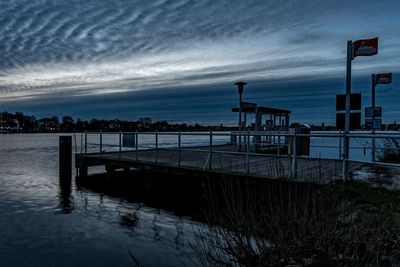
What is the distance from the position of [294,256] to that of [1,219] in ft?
32.1

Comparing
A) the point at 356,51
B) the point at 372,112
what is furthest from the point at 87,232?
the point at 372,112

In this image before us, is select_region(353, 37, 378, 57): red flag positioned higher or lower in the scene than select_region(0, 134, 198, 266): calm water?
higher

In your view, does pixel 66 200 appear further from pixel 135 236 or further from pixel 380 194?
pixel 380 194

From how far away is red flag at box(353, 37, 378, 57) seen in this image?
6.61 metres

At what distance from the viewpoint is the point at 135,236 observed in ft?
24.4

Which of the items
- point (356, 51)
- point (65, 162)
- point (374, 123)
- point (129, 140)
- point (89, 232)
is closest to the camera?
point (356, 51)

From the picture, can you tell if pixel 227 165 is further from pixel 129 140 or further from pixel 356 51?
pixel 356 51

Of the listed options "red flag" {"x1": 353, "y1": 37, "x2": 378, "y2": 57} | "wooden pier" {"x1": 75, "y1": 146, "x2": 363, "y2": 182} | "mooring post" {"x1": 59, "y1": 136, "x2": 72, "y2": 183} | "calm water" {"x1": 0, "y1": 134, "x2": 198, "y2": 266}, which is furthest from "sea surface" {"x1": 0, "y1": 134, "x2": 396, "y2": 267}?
"red flag" {"x1": 353, "y1": 37, "x2": 378, "y2": 57}

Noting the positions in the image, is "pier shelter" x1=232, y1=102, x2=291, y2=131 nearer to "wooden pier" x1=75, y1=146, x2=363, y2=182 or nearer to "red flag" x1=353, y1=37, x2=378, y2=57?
"wooden pier" x1=75, y1=146, x2=363, y2=182

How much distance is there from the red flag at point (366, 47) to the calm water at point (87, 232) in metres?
6.02

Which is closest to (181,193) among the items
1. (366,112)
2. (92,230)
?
(92,230)

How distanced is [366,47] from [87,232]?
28.7 ft

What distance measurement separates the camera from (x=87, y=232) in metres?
7.82

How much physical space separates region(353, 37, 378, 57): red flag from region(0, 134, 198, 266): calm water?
237 inches
